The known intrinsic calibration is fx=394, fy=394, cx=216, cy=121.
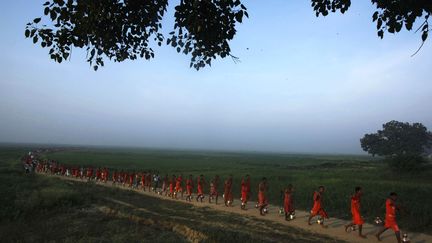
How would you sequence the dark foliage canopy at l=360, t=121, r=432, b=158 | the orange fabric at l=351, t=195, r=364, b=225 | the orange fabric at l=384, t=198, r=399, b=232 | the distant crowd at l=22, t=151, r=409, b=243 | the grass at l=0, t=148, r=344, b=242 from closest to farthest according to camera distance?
the orange fabric at l=384, t=198, r=399, b=232
the distant crowd at l=22, t=151, r=409, b=243
the grass at l=0, t=148, r=344, b=242
the orange fabric at l=351, t=195, r=364, b=225
the dark foliage canopy at l=360, t=121, r=432, b=158

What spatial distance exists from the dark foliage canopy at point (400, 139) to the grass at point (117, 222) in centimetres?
5909

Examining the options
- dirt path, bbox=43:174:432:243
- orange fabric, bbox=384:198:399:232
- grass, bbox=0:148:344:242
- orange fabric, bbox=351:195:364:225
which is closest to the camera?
orange fabric, bbox=384:198:399:232

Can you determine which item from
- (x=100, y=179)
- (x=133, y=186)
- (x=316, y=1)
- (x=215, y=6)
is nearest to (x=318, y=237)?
(x=316, y=1)

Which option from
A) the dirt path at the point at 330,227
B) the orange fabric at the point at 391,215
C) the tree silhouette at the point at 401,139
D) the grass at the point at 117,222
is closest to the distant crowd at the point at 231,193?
the orange fabric at the point at 391,215

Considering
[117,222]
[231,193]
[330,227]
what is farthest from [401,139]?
[117,222]

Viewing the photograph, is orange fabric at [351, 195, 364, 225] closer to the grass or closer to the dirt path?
the dirt path

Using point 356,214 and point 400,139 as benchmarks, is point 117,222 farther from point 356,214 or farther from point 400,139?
point 400,139

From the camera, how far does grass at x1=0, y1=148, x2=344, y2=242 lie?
12852 millimetres

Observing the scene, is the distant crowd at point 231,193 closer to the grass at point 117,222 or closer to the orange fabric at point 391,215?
the orange fabric at point 391,215

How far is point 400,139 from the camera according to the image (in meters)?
70.6

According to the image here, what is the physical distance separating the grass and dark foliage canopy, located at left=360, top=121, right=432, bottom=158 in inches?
2326

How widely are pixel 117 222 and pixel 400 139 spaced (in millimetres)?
66067

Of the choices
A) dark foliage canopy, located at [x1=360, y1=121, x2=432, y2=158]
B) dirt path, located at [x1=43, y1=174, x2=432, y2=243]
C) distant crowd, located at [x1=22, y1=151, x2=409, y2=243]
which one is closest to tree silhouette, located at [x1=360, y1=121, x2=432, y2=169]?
dark foliage canopy, located at [x1=360, y1=121, x2=432, y2=158]

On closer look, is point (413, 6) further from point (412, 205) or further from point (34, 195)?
point (34, 195)
